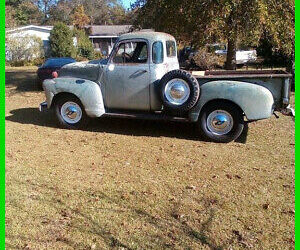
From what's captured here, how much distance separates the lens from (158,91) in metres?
6.50

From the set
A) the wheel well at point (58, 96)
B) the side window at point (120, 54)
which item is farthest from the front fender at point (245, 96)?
the wheel well at point (58, 96)

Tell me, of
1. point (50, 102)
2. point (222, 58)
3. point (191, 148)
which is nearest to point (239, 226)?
point (191, 148)

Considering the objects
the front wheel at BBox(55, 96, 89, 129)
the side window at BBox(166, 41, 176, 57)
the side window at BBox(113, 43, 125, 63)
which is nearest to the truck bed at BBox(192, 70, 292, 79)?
the side window at BBox(166, 41, 176, 57)

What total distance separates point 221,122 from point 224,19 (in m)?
4.15

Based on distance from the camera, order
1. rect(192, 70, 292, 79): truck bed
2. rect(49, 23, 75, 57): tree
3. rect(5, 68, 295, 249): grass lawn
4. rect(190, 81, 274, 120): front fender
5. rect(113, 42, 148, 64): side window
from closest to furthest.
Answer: rect(5, 68, 295, 249): grass lawn → rect(190, 81, 274, 120): front fender → rect(192, 70, 292, 79): truck bed → rect(113, 42, 148, 64): side window → rect(49, 23, 75, 57): tree

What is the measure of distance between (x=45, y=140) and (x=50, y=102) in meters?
1.25

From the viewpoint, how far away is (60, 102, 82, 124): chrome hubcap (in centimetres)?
723

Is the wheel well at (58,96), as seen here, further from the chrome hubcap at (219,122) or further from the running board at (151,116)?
the chrome hubcap at (219,122)

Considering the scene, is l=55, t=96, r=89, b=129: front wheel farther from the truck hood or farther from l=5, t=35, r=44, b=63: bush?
l=5, t=35, r=44, b=63: bush

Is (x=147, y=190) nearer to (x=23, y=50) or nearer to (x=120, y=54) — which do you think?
(x=120, y=54)

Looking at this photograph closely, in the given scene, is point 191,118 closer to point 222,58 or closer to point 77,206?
point 77,206

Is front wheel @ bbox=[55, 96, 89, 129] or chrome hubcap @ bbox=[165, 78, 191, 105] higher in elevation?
chrome hubcap @ bbox=[165, 78, 191, 105]

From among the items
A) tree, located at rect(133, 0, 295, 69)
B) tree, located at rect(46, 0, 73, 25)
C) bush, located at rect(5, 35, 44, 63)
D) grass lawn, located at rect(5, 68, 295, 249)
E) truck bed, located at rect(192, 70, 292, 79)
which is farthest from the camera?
tree, located at rect(46, 0, 73, 25)

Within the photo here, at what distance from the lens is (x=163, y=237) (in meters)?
3.28
